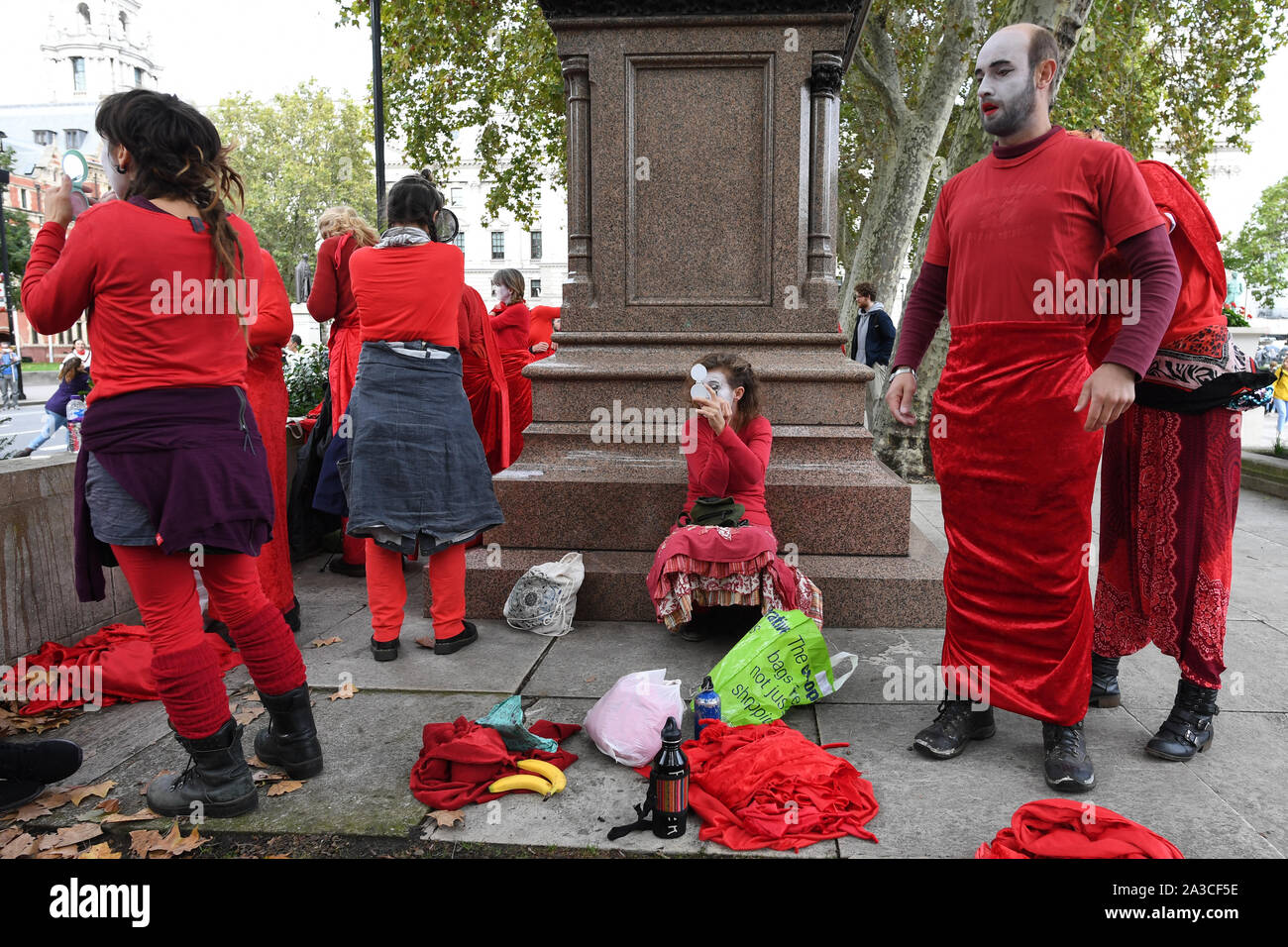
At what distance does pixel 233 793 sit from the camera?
287 centimetres

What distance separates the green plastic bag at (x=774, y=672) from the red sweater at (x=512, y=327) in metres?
4.52

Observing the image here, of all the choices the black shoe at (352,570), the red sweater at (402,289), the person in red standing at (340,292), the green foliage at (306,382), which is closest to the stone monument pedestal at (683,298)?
the person in red standing at (340,292)

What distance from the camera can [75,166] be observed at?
9.14ft

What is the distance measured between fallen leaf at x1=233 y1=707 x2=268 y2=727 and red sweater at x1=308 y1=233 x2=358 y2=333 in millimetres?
2040

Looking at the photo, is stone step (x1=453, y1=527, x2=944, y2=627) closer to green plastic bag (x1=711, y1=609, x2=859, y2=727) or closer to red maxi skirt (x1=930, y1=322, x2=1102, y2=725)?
green plastic bag (x1=711, y1=609, x2=859, y2=727)

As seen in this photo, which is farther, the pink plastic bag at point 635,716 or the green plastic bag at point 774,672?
the green plastic bag at point 774,672

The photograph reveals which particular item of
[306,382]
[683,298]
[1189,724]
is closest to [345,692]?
[683,298]

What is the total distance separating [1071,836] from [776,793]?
31.8 inches

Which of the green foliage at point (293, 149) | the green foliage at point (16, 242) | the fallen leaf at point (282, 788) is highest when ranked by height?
the green foliage at point (293, 149)

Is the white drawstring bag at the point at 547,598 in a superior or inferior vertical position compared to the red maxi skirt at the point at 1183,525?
inferior

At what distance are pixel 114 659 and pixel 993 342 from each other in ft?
11.8

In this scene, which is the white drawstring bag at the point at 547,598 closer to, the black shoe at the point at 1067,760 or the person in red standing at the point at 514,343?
the black shoe at the point at 1067,760

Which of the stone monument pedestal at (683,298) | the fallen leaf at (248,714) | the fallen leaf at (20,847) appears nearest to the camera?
the fallen leaf at (20,847)

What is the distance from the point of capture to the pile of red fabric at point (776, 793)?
270 cm
